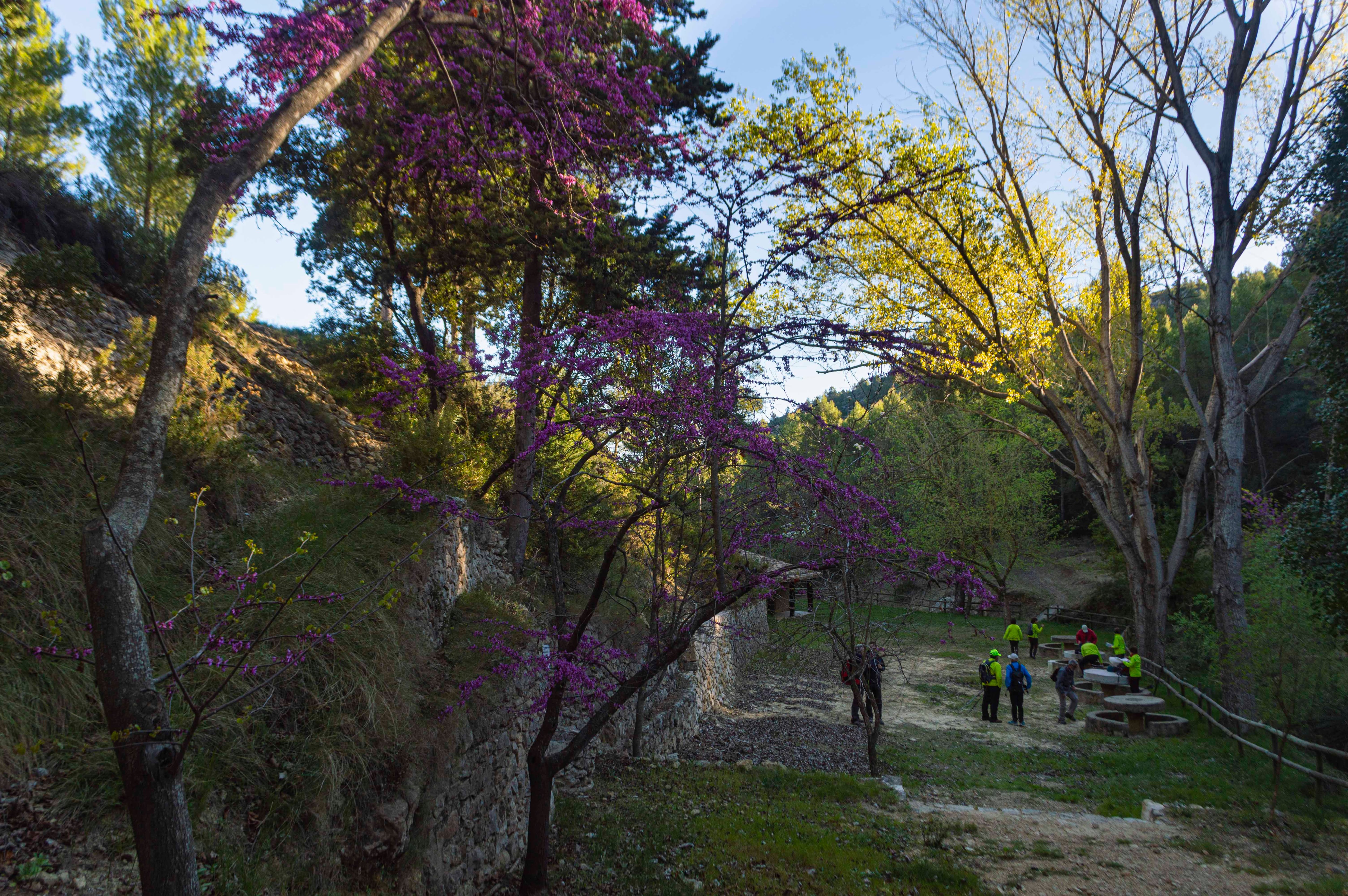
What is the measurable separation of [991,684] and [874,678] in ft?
12.7

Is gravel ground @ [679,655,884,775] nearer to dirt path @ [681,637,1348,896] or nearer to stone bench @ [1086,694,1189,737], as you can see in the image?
dirt path @ [681,637,1348,896]

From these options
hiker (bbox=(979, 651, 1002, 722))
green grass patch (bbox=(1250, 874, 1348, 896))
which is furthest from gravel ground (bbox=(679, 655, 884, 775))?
green grass patch (bbox=(1250, 874, 1348, 896))

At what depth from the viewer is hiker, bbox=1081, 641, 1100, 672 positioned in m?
15.8

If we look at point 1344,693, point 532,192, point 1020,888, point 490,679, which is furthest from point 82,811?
point 1344,693

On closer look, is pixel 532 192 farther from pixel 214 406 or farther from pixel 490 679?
pixel 490 679

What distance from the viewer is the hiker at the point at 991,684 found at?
12898mm

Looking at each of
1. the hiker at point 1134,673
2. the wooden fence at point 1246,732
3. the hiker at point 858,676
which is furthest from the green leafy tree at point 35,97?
the hiker at point 1134,673

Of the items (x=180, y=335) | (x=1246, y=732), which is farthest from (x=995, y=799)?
(x=180, y=335)

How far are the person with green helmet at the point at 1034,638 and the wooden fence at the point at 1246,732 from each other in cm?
607

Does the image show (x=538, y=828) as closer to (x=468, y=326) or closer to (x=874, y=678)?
(x=874, y=678)

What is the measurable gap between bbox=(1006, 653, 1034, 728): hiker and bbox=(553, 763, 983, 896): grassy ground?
6261 millimetres

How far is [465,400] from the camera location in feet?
37.1

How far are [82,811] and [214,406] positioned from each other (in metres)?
5.42

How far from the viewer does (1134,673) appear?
516 inches
